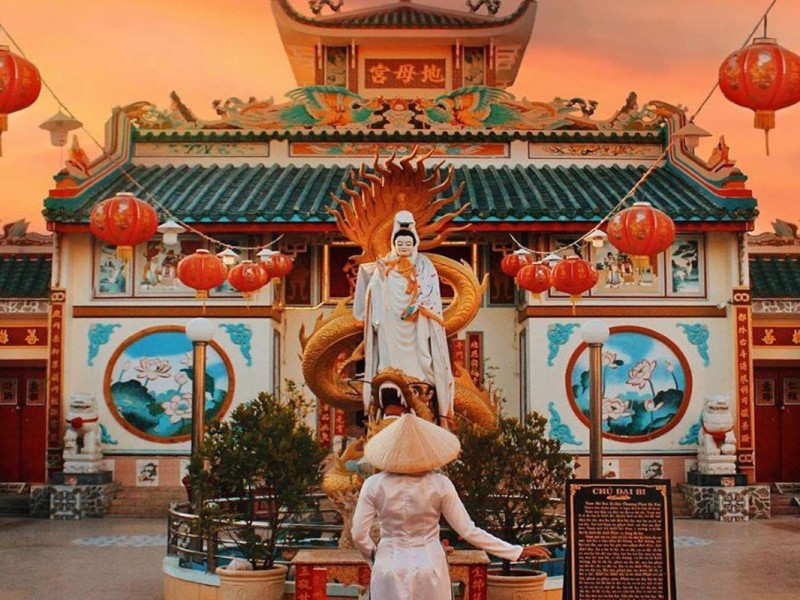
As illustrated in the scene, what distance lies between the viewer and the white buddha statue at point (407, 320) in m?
11.4

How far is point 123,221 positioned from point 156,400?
552 cm

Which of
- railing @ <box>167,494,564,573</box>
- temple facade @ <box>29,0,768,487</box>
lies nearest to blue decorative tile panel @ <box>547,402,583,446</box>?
temple facade @ <box>29,0,768,487</box>

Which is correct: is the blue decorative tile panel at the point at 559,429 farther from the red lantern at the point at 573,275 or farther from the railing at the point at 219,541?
the railing at the point at 219,541

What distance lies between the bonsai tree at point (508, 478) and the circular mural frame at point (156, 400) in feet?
32.0

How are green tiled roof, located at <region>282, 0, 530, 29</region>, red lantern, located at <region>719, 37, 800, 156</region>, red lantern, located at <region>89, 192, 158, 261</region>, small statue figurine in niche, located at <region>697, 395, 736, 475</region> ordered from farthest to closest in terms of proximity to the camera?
green tiled roof, located at <region>282, 0, 530, 29</region> < small statue figurine in niche, located at <region>697, 395, 736, 475</region> < red lantern, located at <region>89, 192, 158, 261</region> < red lantern, located at <region>719, 37, 800, 156</region>

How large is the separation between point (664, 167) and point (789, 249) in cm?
250

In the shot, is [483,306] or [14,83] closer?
[14,83]

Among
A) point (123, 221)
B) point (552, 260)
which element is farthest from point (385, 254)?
point (552, 260)

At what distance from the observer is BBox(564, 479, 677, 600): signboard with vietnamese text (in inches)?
344

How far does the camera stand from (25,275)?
21359 millimetres

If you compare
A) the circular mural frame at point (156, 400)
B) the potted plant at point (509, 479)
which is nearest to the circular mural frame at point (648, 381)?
the circular mural frame at point (156, 400)

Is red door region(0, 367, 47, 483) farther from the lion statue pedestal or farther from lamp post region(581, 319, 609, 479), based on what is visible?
lamp post region(581, 319, 609, 479)

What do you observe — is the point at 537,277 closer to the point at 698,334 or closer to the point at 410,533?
the point at 698,334

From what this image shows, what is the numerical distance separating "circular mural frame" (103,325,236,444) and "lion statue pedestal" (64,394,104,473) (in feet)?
1.82
